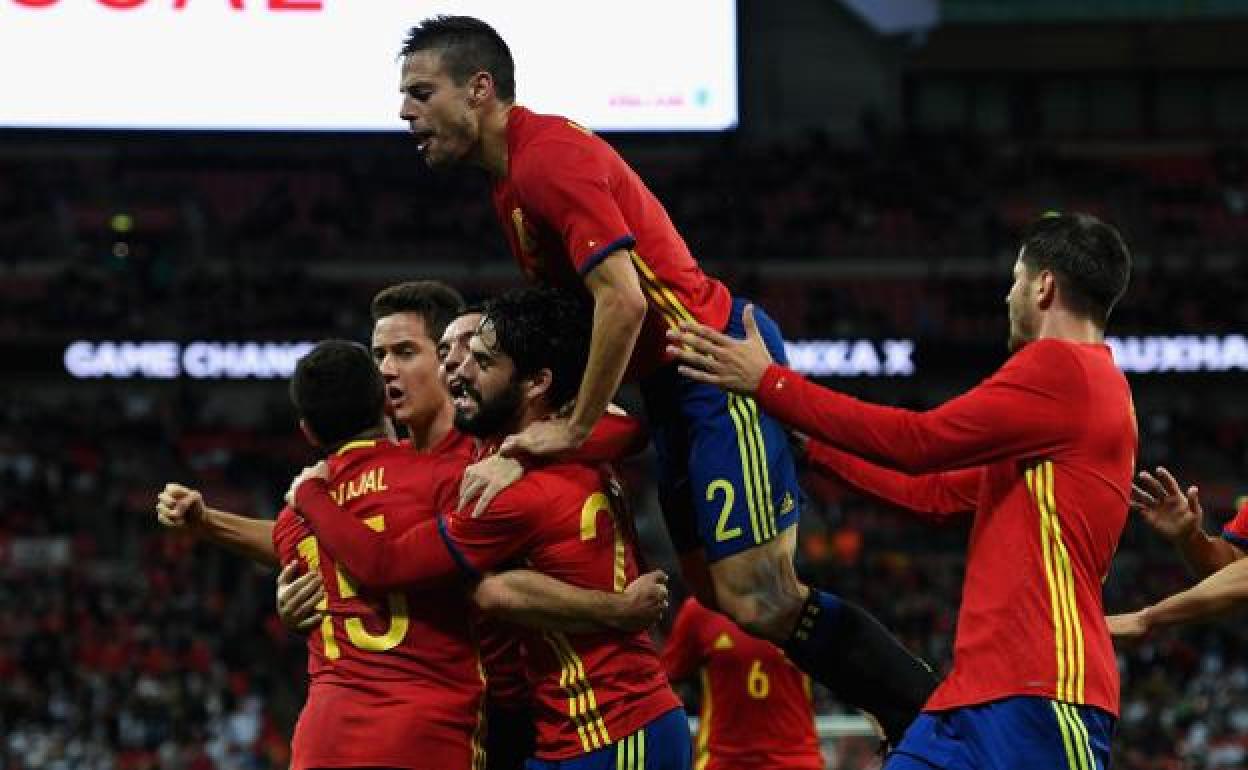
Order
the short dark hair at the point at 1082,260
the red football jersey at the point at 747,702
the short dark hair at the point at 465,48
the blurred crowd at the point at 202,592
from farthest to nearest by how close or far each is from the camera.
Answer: the blurred crowd at the point at 202,592 → the red football jersey at the point at 747,702 → the short dark hair at the point at 465,48 → the short dark hair at the point at 1082,260

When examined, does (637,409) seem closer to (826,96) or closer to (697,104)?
(826,96)

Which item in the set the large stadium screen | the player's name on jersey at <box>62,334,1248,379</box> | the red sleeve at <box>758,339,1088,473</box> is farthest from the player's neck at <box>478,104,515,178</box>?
the player's name on jersey at <box>62,334,1248,379</box>

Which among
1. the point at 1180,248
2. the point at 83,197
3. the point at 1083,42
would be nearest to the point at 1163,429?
the point at 1180,248

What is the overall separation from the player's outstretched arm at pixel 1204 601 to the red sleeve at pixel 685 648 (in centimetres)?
288

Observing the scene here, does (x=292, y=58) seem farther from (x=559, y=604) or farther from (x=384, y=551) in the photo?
(x=559, y=604)

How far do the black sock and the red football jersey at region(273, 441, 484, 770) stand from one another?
3.30ft

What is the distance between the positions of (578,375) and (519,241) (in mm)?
430

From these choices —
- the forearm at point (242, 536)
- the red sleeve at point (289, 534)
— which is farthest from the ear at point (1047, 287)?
the forearm at point (242, 536)

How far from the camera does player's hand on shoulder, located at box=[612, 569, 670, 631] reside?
4.48 m

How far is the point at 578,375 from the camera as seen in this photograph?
4887mm

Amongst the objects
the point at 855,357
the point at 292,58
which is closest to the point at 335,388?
the point at 292,58

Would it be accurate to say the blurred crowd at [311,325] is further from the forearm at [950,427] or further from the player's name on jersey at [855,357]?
the forearm at [950,427]

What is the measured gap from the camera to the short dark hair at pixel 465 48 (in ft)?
16.6

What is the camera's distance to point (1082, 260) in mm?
4254
